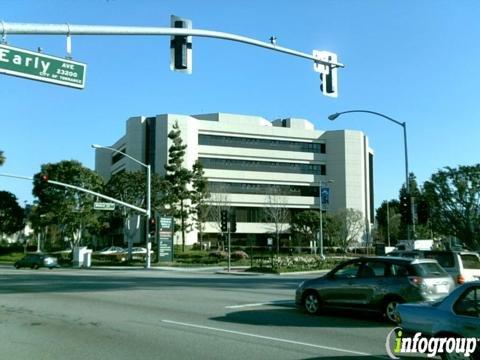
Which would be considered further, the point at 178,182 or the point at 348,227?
the point at 348,227

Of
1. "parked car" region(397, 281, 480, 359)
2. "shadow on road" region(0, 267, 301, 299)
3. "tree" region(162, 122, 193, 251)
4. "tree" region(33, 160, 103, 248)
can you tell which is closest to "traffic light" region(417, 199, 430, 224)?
"shadow on road" region(0, 267, 301, 299)

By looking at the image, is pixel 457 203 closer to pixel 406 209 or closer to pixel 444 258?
pixel 406 209

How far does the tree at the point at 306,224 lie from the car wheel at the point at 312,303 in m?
71.0

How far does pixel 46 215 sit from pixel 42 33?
171 ft

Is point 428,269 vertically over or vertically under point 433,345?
over

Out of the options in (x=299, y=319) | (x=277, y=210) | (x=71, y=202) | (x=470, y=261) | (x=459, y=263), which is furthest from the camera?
(x=277, y=210)

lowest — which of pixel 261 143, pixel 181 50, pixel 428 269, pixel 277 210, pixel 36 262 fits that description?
pixel 36 262

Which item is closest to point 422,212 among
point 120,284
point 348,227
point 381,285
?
point 120,284

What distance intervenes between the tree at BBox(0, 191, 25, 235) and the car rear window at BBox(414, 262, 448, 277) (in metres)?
66.6

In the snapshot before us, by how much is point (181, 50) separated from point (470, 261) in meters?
10.9

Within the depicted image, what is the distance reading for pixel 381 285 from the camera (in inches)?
510

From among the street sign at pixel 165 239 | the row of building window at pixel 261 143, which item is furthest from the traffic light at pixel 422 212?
the row of building window at pixel 261 143

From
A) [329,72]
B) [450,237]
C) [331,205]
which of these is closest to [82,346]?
[329,72]

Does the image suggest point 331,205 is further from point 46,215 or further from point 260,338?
point 260,338
